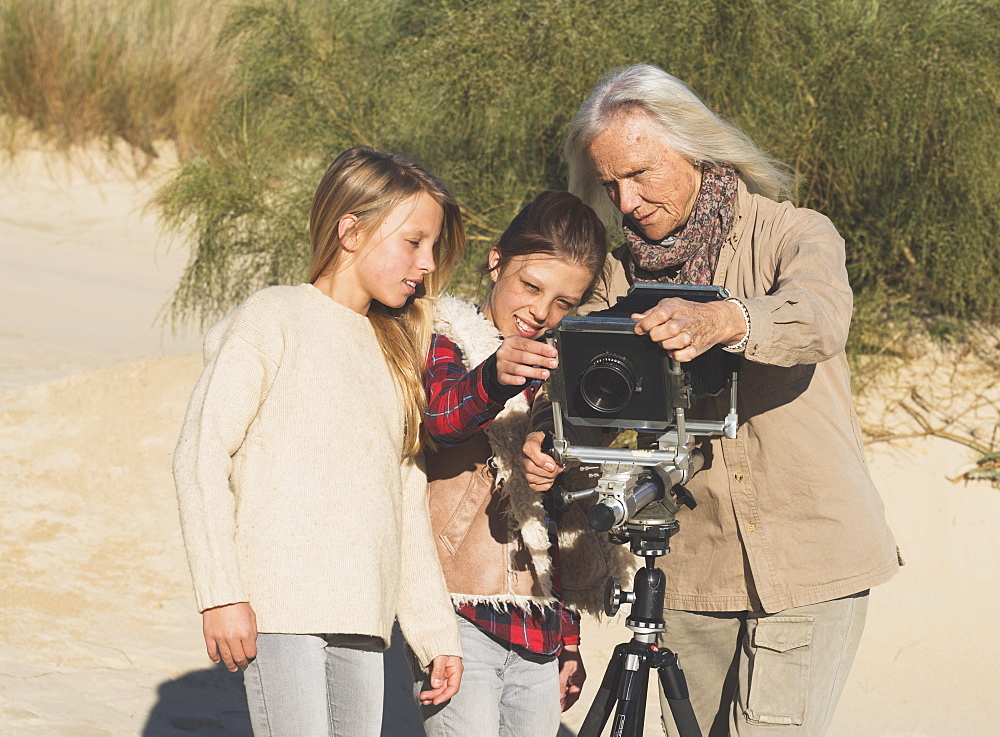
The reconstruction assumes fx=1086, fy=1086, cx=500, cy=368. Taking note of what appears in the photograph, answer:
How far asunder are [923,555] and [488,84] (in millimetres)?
2648

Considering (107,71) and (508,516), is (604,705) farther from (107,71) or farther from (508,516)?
(107,71)

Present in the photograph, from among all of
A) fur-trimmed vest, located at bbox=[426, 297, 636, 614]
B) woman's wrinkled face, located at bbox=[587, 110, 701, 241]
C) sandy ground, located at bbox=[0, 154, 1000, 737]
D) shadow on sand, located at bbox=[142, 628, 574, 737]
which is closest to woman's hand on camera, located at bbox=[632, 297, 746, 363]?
woman's wrinkled face, located at bbox=[587, 110, 701, 241]

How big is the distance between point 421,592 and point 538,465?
354 millimetres

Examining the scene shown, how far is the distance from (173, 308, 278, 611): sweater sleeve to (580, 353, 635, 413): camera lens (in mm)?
552

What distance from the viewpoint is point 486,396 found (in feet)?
5.58

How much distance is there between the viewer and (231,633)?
1.64 meters

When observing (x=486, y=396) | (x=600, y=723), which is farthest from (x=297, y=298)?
(x=600, y=723)

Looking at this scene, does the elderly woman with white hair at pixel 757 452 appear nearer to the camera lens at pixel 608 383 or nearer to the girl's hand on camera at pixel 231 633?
the camera lens at pixel 608 383

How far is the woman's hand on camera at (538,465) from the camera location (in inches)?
67.8

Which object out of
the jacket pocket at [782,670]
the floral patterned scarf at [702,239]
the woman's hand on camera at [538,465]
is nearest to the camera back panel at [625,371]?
the woman's hand on camera at [538,465]

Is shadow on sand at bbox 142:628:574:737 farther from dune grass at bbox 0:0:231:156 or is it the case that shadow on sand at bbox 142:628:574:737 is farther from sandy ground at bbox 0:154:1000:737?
dune grass at bbox 0:0:231:156

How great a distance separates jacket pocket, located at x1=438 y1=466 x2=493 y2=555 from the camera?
1983mm

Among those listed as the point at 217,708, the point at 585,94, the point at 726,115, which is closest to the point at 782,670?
the point at 217,708

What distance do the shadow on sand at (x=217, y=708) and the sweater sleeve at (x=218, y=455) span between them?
1840mm
